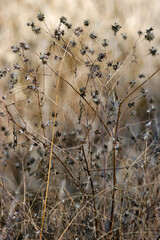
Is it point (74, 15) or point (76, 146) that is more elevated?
point (74, 15)

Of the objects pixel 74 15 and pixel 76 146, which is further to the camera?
pixel 74 15

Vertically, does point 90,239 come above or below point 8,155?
below

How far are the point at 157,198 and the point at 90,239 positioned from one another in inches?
16.7

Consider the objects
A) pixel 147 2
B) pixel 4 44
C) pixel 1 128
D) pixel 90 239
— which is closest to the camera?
pixel 90 239

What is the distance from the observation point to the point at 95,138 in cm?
244

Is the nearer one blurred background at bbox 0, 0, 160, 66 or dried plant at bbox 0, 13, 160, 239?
dried plant at bbox 0, 13, 160, 239

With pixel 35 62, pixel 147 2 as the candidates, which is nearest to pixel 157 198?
pixel 35 62

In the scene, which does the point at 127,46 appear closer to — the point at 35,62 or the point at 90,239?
the point at 35,62

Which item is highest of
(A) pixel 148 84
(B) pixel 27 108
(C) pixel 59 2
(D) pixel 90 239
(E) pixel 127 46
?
(C) pixel 59 2

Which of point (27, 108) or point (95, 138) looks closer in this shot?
point (27, 108)

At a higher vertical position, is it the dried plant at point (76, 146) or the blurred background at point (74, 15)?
the blurred background at point (74, 15)

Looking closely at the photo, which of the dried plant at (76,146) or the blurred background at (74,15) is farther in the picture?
the blurred background at (74,15)

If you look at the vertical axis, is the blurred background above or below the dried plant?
above

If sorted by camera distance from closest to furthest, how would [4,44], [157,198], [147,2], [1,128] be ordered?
[157,198], [1,128], [4,44], [147,2]
